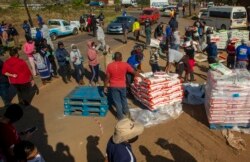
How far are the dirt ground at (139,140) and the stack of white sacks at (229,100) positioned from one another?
1.50ft

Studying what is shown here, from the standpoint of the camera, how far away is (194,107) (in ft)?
30.8

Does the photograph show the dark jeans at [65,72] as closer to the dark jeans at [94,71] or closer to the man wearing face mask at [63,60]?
the man wearing face mask at [63,60]

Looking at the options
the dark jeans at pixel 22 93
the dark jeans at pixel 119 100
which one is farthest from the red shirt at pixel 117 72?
the dark jeans at pixel 22 93

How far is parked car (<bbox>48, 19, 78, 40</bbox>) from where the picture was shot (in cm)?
2464

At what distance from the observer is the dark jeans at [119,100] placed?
7.90 meters

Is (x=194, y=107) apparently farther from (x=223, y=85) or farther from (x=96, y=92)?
(x=96, y=92)

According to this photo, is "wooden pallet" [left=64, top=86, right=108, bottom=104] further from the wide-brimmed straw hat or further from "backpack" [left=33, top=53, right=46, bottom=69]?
the wide-brimmed straw hat

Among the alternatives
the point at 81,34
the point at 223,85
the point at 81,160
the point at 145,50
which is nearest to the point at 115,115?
the point at 81,160

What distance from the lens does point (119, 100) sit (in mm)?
8070

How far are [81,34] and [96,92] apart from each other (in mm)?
20323

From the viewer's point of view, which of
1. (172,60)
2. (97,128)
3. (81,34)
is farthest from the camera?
(81,34)

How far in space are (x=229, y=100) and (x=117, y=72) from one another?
10.2 feet

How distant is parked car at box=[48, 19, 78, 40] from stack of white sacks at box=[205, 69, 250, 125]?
764 inches

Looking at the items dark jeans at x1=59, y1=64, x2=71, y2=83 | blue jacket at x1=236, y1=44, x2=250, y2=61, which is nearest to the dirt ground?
dark jeans at x1=59, y1=64, x2=71, y2=83
